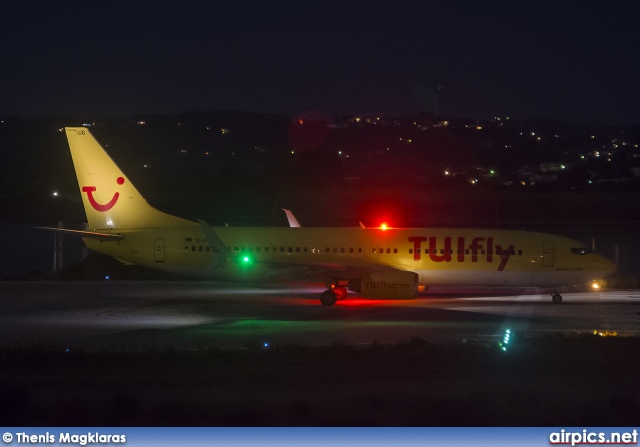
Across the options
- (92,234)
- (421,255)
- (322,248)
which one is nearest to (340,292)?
(322,248)

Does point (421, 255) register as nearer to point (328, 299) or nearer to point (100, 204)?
point (328, 299)

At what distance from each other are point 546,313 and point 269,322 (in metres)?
8.08

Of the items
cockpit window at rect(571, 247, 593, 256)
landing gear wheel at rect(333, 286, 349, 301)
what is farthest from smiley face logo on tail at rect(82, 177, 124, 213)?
cockpit window at rect(571, 247, 593, 256)

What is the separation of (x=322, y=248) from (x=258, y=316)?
6.01 metres

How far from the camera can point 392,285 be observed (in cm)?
2686

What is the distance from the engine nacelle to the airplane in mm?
1846

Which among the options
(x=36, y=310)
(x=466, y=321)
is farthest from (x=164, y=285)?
(x=466, y=321)

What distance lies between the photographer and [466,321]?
23.4m

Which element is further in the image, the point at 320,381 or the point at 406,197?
the point at 406,197

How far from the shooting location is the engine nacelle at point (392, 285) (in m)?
26.9

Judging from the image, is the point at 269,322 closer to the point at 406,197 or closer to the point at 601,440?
the point at 601,440

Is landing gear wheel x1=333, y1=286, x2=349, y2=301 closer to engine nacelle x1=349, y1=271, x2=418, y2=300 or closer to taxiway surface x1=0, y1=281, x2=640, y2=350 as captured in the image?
taxiway surface x1=0, y1=281, x2=640, y2=350

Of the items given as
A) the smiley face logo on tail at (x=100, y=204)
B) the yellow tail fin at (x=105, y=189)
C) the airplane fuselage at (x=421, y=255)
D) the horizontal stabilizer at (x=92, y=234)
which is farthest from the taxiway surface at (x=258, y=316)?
the smiley face logo on tail at (x=100, y=204)

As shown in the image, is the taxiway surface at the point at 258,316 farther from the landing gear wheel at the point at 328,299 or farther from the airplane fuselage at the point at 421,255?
the airplane fuselage at the point at 421,255
